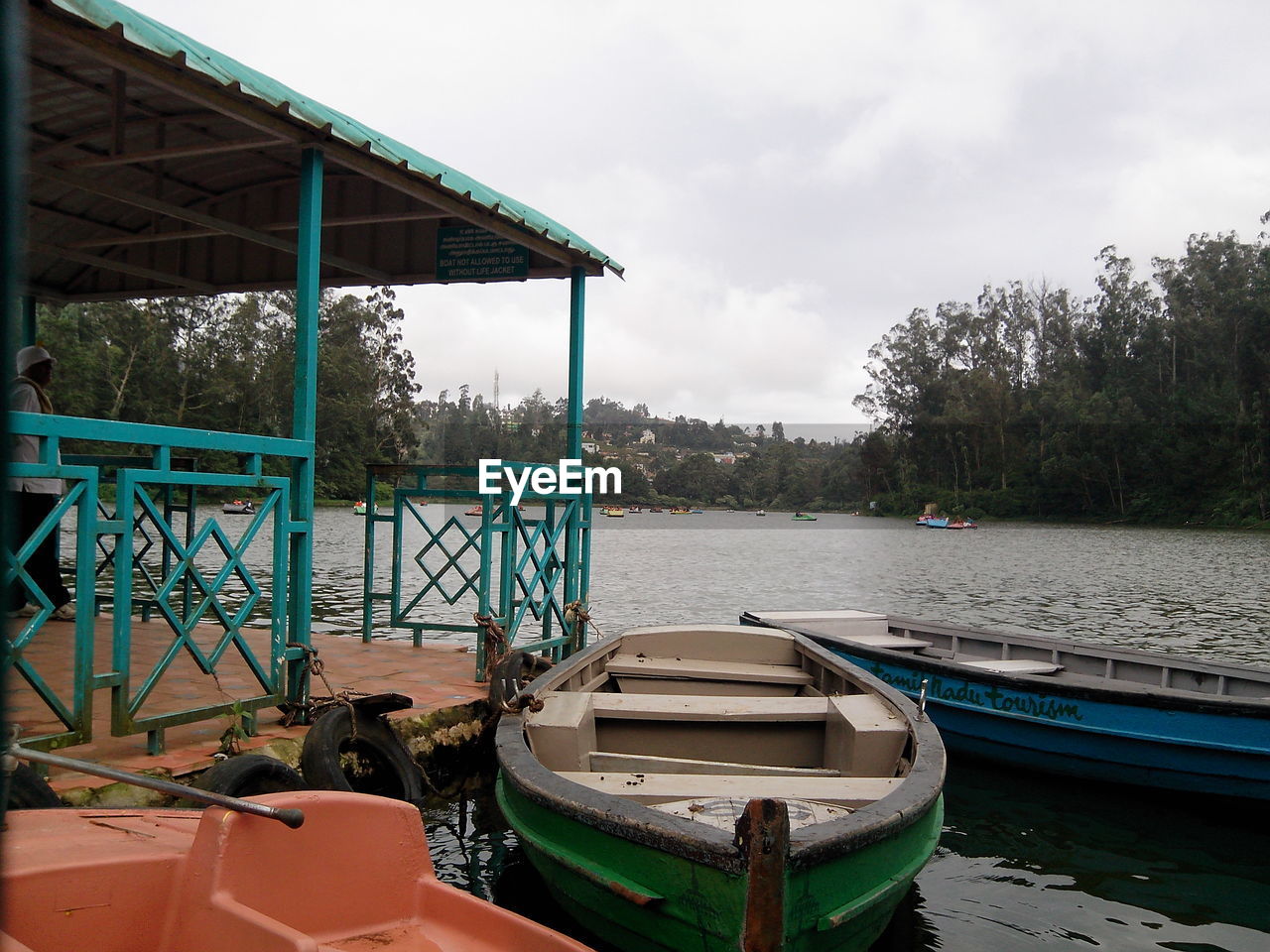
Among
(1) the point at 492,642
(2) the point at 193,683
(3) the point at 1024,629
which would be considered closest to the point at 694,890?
(1) the point at 492,642

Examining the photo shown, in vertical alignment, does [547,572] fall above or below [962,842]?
above

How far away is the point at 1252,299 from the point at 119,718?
229 ft

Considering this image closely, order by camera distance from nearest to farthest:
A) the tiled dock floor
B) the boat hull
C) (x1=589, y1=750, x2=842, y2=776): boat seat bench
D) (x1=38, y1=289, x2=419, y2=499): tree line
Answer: the tiled dock floor < (x1=589, y1=750, x2=842, y2=776): boat seat bench < the boat hull < (x1=38, y1=289, x2=419, y2=499): tree line

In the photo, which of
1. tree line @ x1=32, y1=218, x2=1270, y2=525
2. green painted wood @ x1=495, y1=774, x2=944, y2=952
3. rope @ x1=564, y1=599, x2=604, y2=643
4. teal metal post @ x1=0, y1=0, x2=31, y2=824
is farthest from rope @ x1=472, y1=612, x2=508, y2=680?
tree line @ x1=32, y1=218, x2=1270, y2=525

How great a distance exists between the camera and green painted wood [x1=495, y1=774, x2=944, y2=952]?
3.07 m

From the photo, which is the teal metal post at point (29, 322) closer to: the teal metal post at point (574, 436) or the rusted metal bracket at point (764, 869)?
the teal metal post at point (574, 436)

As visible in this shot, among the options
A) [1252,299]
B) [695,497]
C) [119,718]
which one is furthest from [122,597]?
[695,497]

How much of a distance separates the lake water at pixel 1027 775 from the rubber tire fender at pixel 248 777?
1.64 metres

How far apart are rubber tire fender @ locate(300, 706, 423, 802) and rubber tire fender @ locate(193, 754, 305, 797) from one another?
1.35ft

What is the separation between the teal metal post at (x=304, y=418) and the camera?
5.19 m

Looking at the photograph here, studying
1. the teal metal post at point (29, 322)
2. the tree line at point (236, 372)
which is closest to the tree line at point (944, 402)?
the tree line at point (236, 372)

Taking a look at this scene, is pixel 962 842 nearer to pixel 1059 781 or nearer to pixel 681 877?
pixel 1059 781

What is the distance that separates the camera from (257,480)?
15.6 feet

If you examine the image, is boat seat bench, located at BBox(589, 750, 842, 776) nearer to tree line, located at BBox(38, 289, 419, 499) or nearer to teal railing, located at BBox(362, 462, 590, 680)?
teal railing, located at BBox(362, 462, 590, 680)
